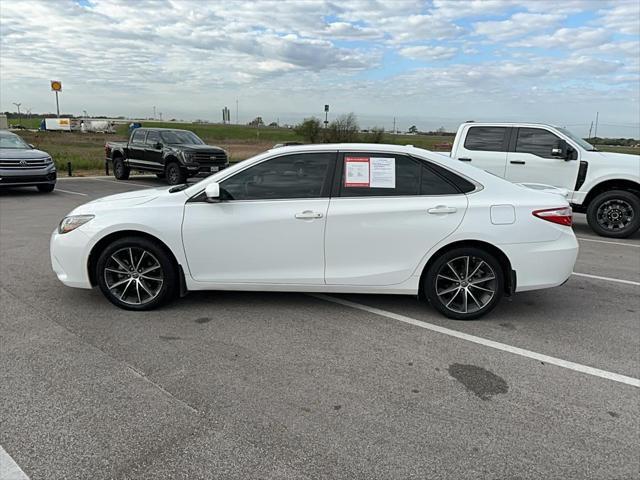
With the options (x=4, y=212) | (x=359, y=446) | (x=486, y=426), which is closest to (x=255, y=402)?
(x=359, y=446)

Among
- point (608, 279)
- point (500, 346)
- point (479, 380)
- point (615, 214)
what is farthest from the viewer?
point (615, 214)

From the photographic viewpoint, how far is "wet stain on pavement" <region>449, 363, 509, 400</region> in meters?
3.37

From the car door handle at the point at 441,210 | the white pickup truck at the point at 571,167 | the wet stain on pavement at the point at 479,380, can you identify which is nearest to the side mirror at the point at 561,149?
the white pickup truck at the point at 571,167

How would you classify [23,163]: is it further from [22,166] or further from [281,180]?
[281,180]

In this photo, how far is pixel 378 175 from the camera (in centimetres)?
457

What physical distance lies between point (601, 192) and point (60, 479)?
32.6 ft

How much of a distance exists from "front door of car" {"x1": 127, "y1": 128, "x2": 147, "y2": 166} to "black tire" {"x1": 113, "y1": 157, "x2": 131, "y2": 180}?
2.21 feet

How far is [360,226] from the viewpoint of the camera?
175 inches

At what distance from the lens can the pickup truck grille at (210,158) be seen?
52.3ft

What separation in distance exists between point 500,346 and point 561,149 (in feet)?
21.8

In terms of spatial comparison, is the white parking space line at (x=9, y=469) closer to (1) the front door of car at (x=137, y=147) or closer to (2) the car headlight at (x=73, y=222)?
(2) the car headlight at (x=73, y=222)

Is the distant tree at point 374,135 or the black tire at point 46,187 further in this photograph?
the distant tree at point 374,135

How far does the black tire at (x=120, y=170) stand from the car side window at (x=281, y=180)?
15683mm

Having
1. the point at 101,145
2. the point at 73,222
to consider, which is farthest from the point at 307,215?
the point at 101,145
